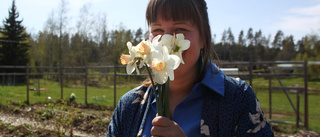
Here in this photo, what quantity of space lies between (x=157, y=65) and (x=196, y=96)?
1.92 ft

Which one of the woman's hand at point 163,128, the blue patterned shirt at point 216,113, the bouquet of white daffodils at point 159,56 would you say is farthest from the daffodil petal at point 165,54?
the blue patterned shirt at point 216,113

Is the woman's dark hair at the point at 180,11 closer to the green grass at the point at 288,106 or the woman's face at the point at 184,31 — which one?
the woman's face at the point at 184,31

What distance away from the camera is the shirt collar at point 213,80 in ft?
3.72

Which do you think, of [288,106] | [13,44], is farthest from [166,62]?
[13,44]

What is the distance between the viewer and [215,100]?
3.70 feet

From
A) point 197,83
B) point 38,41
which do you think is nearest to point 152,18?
point 197,83

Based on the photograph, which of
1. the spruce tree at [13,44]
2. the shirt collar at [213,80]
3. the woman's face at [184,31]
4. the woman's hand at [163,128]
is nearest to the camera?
the woman's hand at [163,128]

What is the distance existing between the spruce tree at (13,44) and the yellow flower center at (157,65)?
1256 inches

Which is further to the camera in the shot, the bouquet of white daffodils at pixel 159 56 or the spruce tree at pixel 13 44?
the spruce tree at pixel 13 44

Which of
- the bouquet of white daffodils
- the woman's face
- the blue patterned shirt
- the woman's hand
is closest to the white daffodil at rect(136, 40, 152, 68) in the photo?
the bouquet of white daffodils

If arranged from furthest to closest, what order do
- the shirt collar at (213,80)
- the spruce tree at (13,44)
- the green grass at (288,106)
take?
the spruce tree at (13,44)
the green grass at (288,106)
the shirt collar at (213,80)

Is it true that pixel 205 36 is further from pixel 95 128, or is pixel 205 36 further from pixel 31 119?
pixel 31 119

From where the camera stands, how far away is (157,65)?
650 mm

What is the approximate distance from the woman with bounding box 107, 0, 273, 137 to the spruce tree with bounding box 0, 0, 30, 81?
31357 mm
